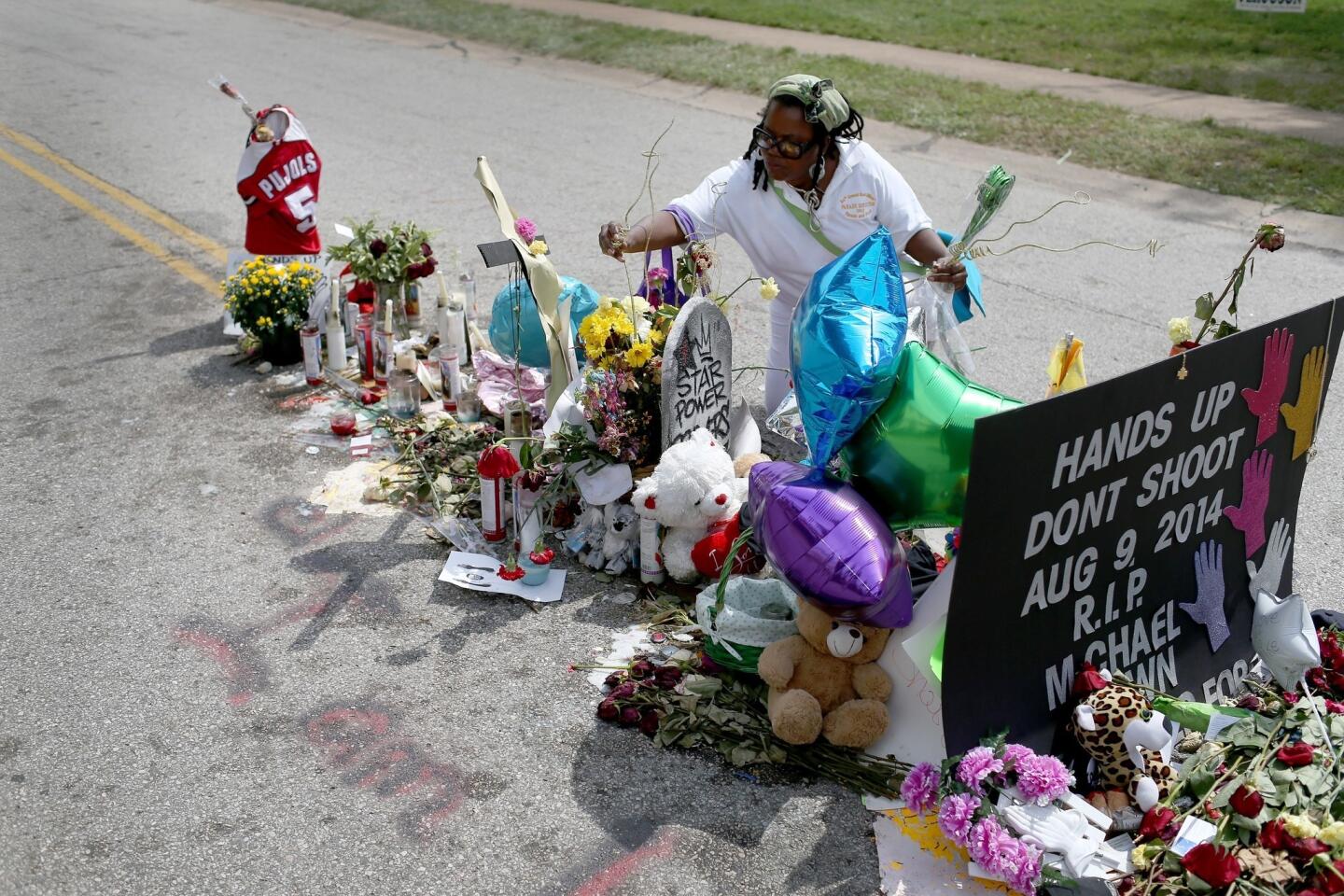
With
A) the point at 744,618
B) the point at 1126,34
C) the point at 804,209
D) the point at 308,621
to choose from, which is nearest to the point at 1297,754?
the point at 744,618

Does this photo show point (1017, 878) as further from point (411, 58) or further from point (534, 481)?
point (411, 58)

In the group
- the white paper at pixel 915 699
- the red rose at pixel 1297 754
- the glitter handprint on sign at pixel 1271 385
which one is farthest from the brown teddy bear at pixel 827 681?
the glitter handprint on sign at pixel 1271 385

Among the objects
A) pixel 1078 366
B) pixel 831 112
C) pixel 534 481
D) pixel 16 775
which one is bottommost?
pixel 16 775

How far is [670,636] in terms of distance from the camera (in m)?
4.15

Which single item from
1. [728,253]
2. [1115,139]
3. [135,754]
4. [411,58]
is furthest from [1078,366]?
[411,58]

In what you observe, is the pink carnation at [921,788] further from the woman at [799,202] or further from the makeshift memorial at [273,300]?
the makeshift memorial at [273,300]

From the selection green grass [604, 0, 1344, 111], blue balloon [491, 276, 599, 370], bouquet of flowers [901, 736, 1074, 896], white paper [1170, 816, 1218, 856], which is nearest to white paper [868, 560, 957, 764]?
bouquet of flowers [901, 736, 1074, 896]

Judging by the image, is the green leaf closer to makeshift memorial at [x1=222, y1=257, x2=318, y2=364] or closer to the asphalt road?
the asphalt road

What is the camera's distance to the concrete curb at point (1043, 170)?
8.43 metres

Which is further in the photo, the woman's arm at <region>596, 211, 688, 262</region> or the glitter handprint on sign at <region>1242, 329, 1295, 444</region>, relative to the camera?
the woman's arm at <region>596, 211, 688, 262</region>

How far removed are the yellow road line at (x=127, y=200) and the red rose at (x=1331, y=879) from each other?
23.1 ft

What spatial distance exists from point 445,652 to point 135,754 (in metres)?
0.98

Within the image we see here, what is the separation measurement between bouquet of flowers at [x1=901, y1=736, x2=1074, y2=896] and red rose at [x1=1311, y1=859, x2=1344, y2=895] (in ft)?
1.87

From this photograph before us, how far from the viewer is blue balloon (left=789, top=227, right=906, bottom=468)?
3502 millimetres
